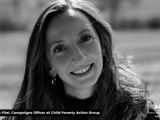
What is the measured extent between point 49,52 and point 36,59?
11 cm

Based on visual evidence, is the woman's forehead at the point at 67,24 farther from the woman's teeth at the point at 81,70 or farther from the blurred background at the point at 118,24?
the blurred background at the point at 118,24

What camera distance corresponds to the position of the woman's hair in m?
2.61

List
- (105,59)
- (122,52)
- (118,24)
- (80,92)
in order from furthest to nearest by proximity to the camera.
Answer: (118,24)
(122,52)
(105,59)
(80,92)

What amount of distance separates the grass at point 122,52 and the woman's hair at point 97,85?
3.52ft

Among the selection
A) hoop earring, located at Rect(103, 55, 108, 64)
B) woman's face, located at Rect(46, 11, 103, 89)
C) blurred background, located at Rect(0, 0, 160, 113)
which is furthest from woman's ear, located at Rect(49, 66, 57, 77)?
blurred background, located at Rect(0, 0, 160, 113)

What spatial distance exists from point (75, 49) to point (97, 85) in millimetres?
375

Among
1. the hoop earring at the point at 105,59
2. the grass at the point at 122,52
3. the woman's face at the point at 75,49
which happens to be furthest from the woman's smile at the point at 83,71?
the grass at the point at 122,52

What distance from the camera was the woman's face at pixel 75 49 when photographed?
8.25 ft

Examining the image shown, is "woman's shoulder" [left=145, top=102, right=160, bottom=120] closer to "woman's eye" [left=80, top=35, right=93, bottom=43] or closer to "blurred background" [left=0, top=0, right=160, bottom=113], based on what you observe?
"woman's eye" [left=80, top=35, right=93, bottom=43]

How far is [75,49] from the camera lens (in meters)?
2.51

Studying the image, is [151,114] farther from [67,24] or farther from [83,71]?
[67,24]

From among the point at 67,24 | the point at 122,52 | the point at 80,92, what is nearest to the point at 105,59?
the point at 80,92

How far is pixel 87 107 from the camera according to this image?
8.79ft

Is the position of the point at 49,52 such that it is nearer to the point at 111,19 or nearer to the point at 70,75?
A: the point at 70,75
